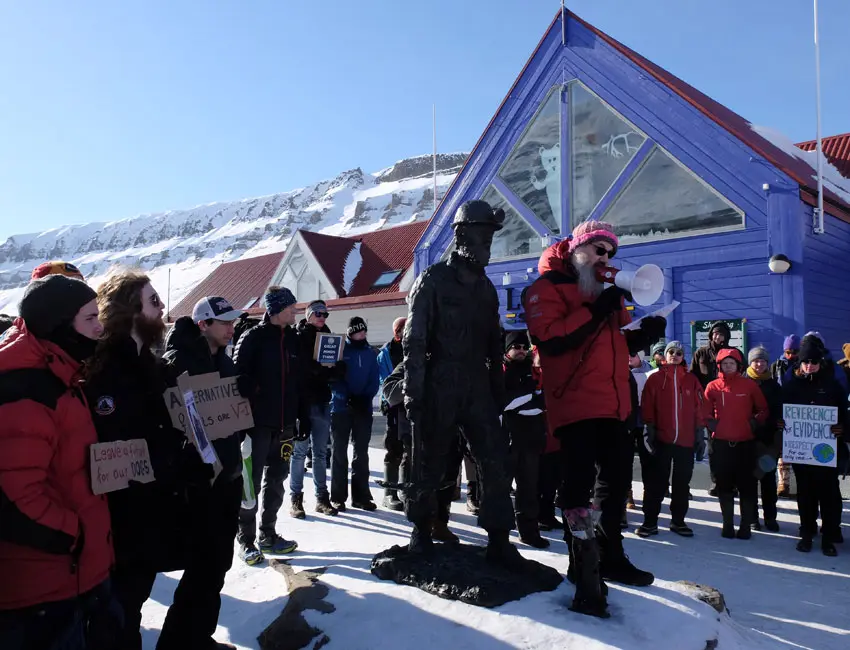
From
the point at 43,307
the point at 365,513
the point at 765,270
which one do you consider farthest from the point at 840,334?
the point at 43,307

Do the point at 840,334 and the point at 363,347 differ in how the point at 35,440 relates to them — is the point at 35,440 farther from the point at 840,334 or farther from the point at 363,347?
the point at 840,334

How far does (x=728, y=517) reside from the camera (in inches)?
235

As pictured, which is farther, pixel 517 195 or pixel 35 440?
pixel 517 195

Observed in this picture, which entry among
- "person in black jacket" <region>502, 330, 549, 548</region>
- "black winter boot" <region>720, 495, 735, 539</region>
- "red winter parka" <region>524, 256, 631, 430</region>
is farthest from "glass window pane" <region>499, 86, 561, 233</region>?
"red winter parka" <region>524, 256, 631, 430</region>

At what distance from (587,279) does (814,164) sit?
1233cm

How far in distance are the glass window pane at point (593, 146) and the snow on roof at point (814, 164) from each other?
3.10 meters

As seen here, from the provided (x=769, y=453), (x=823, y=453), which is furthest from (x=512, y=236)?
(x=823, y=453)

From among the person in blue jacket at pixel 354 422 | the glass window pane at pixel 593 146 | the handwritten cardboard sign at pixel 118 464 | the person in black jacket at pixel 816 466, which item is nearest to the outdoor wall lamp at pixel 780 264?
the glass window pane at pixel 593 146

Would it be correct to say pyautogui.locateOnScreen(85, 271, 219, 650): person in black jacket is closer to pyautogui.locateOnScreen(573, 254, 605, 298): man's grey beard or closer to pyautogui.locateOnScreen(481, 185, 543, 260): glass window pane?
pyautogui.locateOnScreen(573, 254, 605, 298): man's grey beard

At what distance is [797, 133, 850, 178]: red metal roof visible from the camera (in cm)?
1407

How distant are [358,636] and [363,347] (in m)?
4.12

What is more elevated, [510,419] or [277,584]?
[510,419]

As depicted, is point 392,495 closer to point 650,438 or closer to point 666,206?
point 650,438

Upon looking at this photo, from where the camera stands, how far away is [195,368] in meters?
3.36
